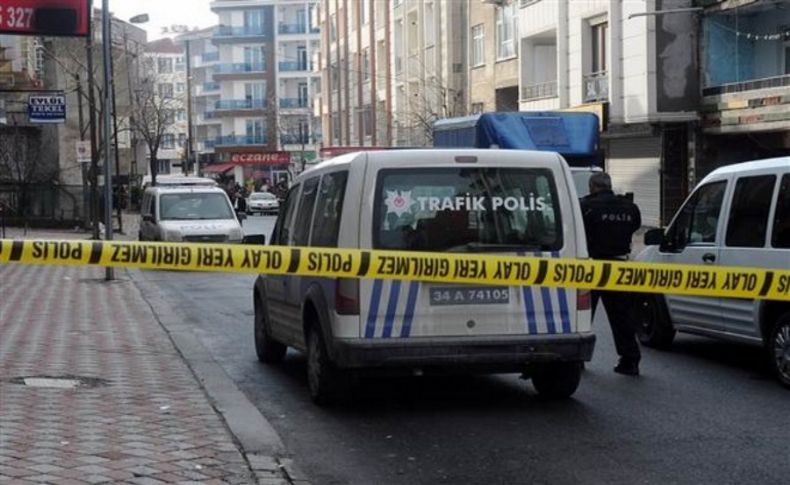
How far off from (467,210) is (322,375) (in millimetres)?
1646

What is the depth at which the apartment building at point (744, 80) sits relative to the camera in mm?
27516

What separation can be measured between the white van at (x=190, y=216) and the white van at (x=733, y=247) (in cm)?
1533

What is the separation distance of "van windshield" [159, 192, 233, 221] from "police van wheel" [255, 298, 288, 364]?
15598 millimetres

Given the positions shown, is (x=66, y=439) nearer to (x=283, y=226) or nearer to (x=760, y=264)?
(x=283, y=226)

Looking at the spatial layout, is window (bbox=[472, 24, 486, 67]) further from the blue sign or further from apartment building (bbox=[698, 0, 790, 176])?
the blue sign

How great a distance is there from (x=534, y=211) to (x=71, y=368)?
180 inches

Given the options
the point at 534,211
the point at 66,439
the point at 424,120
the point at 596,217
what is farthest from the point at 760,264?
the point at 424,120

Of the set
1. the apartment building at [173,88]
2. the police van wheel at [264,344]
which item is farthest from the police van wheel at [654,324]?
the apartment building at [173,88]

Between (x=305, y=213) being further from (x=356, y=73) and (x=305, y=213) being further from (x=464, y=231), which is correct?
(x=356, y=73)

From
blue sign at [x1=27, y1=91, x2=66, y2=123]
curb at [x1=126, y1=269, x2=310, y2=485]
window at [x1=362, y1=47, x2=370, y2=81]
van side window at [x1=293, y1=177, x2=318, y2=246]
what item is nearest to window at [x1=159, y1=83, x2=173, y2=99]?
window at [x1=362, y1=47, x2=370, y2=81]

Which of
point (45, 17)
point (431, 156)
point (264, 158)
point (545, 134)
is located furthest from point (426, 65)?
point (431, 156)

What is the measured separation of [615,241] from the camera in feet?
33.1

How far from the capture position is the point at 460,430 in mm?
7816

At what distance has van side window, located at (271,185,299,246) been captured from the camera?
1009cm
